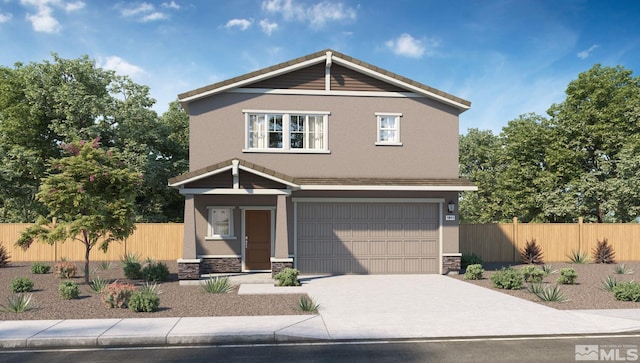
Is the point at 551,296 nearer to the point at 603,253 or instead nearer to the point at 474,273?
the point at 474,273

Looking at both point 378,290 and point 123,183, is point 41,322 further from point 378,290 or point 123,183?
point 378,290

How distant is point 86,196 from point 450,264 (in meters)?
13.5

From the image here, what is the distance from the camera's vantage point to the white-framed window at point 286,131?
18.3m

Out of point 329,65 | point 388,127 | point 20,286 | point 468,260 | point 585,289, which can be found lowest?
point 585,289

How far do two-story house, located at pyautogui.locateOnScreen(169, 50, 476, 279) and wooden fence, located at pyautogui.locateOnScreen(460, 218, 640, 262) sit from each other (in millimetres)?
4202

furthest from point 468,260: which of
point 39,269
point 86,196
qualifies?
point 39,269

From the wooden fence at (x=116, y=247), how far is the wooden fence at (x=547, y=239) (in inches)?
546

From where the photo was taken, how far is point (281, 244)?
16.3 metres

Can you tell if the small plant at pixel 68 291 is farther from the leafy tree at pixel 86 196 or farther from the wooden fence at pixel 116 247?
the wooden fence at pixel 116 247

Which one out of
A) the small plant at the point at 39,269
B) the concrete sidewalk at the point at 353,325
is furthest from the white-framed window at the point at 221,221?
the small plant at the point at 39,269

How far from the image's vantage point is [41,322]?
1020cm

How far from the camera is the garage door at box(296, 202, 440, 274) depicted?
719 inches

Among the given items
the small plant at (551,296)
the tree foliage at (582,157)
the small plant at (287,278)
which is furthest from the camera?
the tree foliage at (582,157)

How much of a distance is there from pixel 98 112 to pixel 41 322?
18578 millimetres
